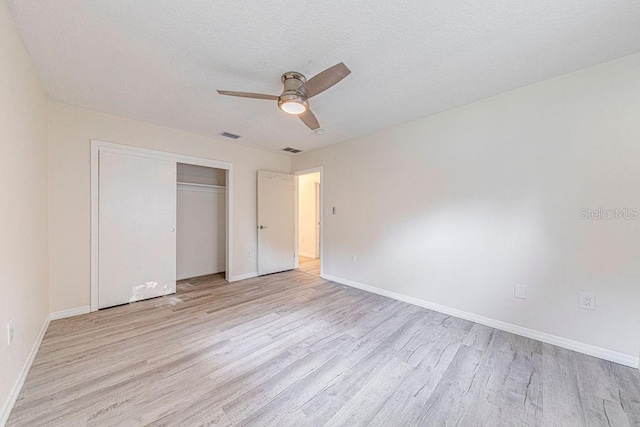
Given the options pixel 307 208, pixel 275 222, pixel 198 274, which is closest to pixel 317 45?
pixel 275 222

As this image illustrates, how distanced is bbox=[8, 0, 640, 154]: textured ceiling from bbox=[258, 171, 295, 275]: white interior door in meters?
2.05

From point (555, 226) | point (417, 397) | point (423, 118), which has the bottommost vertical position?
point (417, 397)

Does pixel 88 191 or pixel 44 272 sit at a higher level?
pixel 88 191

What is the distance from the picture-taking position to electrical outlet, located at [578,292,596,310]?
202cm

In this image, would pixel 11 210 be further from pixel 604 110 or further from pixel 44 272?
pixel 604 110

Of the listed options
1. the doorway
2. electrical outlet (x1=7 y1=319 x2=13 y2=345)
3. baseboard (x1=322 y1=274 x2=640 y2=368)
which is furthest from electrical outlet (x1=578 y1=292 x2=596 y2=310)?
the doorway

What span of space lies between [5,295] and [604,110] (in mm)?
4453

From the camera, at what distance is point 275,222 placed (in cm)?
470

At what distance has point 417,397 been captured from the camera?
1.58 meters

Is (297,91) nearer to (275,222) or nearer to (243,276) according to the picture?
(275,222)

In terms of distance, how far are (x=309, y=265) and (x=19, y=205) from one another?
4.34 meters

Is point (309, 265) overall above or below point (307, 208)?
below

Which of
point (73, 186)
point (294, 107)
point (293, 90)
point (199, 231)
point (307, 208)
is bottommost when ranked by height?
point (199, 231)

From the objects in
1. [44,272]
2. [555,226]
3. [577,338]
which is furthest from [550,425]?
[44,272]
